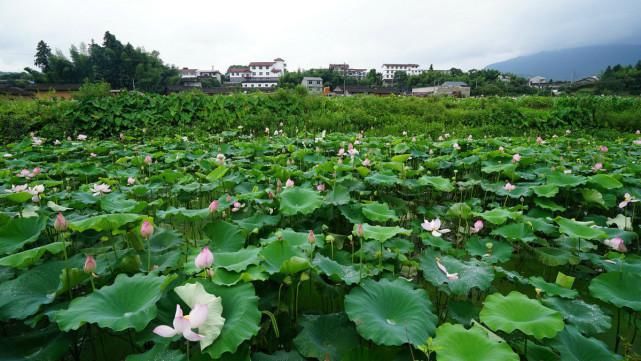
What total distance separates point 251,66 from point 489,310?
109288 mm

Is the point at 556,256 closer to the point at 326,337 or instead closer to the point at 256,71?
the point at 326,337

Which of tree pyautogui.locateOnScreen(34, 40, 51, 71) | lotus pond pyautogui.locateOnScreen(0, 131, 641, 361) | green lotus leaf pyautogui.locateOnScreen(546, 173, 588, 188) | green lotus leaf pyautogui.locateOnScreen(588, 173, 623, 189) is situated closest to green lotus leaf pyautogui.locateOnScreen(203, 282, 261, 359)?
lotus pond pyautogui.locateOnScreen(0, 131, 641, 361)

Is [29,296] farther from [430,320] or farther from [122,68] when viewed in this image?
[122,68]

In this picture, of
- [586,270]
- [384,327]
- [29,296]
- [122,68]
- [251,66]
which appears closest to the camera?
[384,327]

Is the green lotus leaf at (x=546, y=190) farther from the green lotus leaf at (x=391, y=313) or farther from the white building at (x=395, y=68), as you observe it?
the white building at (x=395, y=68)

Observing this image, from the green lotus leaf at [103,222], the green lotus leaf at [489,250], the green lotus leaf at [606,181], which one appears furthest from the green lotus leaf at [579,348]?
the green lotus leaf at [606,181]

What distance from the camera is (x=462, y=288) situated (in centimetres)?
166

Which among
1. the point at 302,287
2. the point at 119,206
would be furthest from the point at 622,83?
the point at 119,206

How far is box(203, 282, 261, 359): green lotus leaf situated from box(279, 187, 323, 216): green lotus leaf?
0.94m

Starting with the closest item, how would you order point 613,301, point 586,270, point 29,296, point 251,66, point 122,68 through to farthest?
point 29,296 → point 613,301 → point 586,270 → point 122,68 → point 251,66

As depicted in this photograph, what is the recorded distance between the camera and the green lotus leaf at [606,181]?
121 inches

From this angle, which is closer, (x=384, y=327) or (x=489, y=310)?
(x=384, y=327)

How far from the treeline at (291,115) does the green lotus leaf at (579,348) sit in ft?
22.7

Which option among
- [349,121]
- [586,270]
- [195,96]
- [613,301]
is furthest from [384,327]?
[195,96]
